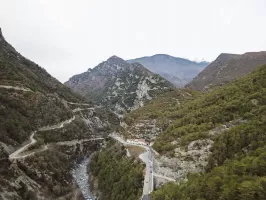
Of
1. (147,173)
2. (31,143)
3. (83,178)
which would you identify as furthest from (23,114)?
(147,173)

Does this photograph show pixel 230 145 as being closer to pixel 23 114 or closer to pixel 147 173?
pixel 147 173

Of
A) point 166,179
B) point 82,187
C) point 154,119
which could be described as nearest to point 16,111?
point 82,187

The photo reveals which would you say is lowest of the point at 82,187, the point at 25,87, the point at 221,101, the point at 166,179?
the point at 82,187

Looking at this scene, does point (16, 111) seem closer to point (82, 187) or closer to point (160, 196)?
point (82, 187)

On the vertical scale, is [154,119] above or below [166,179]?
above

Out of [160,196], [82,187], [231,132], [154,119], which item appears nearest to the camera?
[160,196]

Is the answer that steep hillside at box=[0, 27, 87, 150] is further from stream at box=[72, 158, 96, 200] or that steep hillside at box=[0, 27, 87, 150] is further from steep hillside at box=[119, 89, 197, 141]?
steep hillside at box=[119, 89, 197, 141]

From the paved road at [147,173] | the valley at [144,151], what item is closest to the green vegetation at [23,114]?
the valley at [144,151]
